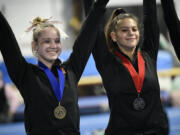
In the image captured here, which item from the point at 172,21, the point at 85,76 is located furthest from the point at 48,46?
the point at 85,76

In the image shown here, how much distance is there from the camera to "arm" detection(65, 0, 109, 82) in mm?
2109

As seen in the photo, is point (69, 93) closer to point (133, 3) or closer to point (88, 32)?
point (88, 32)

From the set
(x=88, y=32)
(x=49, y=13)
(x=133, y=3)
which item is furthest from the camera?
(x=49, y=13)

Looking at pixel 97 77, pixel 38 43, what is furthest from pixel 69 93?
pixel 97 77

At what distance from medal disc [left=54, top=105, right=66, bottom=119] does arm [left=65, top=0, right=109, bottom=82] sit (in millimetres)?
292

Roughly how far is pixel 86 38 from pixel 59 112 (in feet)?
1.71

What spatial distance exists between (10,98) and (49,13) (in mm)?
2880

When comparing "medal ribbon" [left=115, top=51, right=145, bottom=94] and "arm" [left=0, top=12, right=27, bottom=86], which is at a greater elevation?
"arm" [left=0, top=12, right=27, bottom=86]

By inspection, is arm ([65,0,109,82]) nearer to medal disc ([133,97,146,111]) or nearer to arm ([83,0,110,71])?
arm ([83,0,110,71])

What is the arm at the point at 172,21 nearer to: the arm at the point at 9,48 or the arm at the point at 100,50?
the arm at the point at 100,50

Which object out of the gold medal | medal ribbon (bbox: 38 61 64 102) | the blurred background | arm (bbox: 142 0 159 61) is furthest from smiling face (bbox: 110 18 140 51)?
the blurred background

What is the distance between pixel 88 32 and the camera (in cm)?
216

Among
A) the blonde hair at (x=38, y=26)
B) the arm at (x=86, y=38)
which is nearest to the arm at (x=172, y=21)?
the arm at (x=86, y=38)

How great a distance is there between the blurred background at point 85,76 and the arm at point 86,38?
1.69 metres
